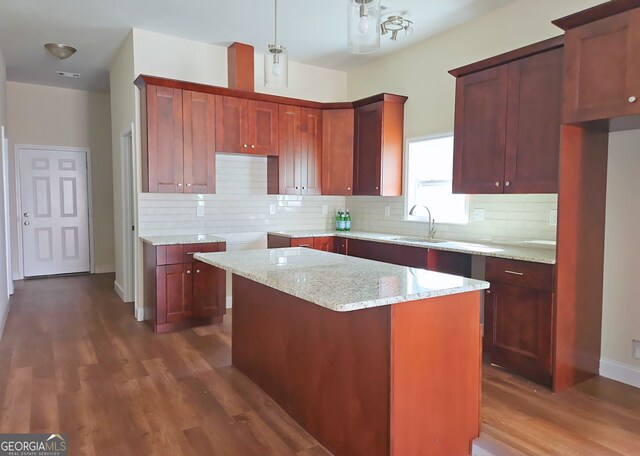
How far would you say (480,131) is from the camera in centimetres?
339

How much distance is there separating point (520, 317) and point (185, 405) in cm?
229

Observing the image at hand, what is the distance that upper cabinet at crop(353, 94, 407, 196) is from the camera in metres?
4.61

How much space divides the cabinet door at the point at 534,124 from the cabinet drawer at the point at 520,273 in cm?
53

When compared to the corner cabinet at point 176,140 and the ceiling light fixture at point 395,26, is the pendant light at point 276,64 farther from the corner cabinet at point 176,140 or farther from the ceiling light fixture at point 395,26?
the corner cabinet at point 176,140

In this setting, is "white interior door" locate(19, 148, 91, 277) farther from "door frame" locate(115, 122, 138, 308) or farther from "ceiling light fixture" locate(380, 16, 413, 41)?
"ceiling light fixture" locate(380, 16, 413, 41)

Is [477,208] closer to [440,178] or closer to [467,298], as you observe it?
[440,178]

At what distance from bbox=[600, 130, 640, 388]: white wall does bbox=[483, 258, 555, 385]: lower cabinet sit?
0.60 metres

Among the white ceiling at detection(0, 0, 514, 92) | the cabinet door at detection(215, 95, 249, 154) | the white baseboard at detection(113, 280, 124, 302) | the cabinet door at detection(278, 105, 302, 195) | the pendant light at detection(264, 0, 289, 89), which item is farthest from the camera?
the white baseboard at detection(113, 280, 124, 302)

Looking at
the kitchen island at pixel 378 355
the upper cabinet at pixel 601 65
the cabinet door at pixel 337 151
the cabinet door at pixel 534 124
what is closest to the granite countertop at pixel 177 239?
the cabinet door at pixel 337 151

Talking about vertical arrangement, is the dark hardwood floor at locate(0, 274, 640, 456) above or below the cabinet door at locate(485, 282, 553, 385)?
below

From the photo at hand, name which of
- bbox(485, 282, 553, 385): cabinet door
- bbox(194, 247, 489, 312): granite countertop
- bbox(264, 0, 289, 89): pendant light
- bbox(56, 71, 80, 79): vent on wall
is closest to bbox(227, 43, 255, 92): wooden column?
bbox(264, 0, 289, 89): pendant light

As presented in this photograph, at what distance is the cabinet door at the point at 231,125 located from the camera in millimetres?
4371

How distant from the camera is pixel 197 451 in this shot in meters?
2.15

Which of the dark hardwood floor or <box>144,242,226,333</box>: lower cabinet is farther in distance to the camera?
<box>144,242,226,333</box>: lower cabinet
